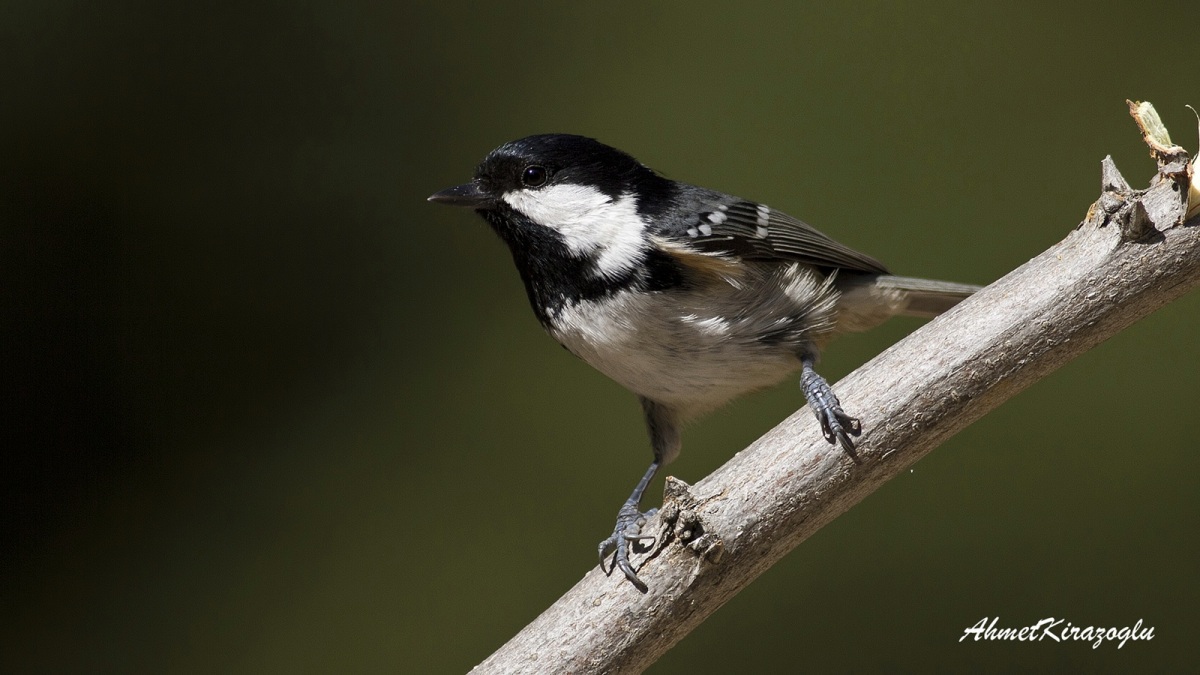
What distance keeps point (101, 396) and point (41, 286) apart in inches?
11.5

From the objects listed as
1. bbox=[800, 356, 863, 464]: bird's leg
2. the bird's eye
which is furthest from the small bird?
bbox=[800, 356, 863, 464]: bird's leg

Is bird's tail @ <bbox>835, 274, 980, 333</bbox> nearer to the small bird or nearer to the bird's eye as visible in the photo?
Answer: the small bird

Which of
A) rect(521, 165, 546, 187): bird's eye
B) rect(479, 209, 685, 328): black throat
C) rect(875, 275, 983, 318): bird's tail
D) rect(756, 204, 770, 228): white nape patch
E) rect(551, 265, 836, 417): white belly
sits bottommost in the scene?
rect(875, 275, 983, 318): bird's tail

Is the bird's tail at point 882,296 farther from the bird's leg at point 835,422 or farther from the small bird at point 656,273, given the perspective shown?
the bird's leg at point 835,422

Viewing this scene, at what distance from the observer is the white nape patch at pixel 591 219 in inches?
63.0

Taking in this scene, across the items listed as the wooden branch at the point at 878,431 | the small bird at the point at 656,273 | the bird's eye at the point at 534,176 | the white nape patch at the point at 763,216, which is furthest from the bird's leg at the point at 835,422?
the bird's eye at the point at 534,176

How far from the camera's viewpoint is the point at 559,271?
1.62 meters

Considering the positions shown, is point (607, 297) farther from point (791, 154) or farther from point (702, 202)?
point (791, 154)

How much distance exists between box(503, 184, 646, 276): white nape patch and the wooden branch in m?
0.41

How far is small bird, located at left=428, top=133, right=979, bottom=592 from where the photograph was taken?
159 centimetres

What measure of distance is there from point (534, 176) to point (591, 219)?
13 cm

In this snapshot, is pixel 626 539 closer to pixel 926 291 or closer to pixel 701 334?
pixel 701 334

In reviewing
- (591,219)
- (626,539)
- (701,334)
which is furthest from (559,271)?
(626,539)

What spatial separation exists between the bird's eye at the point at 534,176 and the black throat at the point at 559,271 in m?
0.06
